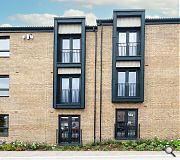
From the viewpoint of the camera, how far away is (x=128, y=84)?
1988 centimetres

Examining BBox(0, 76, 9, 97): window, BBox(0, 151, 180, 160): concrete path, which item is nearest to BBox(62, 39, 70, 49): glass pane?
BBox(0, 76, 9, 97): window

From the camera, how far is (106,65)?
20.1 m

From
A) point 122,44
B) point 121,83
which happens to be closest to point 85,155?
point 121,83

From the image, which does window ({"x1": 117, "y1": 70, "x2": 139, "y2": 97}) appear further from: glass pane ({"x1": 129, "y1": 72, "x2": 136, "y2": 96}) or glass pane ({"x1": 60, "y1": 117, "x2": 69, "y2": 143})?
glass pane ({"x1": 60, "y1": 117, "x2": 69, "y2": 143})

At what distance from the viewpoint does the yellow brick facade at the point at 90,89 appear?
1964 centimetres

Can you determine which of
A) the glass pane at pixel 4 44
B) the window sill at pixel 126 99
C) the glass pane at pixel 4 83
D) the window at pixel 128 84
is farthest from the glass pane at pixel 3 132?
the window at pixel 128 84

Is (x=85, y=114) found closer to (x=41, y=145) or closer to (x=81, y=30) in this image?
(x=41, y=145)

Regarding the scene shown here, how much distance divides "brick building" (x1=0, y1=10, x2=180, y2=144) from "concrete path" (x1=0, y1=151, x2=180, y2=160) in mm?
3026

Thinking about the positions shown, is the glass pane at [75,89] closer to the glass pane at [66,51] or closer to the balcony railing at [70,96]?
the balcony railing at [70,96]

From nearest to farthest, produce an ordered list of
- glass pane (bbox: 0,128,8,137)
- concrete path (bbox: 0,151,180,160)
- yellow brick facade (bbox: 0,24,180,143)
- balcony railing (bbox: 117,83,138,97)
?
concrete path (bbox: 0,151,180,160)
yellow brick facade (bbox: 0,24,180,143)
balcony railing (bbox: 117,83,138,97)
glass pane (bbox: 0,128,8,137)

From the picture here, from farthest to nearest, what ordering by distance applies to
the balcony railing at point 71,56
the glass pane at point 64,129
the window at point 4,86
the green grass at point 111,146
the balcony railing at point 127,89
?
the window at point 4,86
the balcony railing at point 71,56
the glass pane at point 64,129
the balcony railing at point 127,89
the green grass at point 111,146

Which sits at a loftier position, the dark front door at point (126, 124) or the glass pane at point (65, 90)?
the glass pane at point (65, 90)

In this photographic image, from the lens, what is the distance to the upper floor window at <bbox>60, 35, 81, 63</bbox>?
20281 millimetres

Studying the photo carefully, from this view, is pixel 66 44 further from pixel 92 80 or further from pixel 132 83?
pixel 132 83
